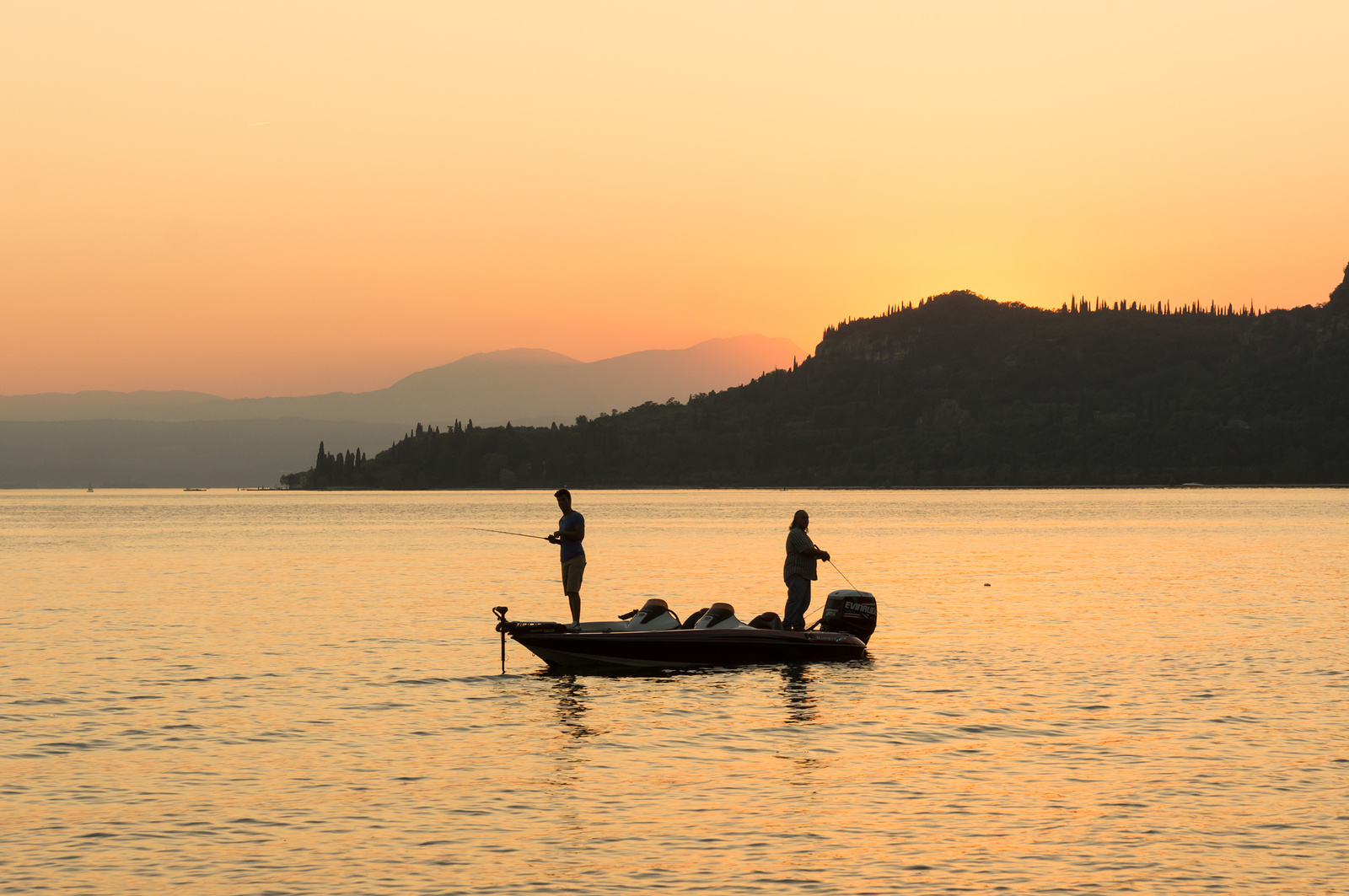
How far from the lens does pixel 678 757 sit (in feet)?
63.7

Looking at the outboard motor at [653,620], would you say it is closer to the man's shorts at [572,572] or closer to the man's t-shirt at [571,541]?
the man's shorts at [572,572]

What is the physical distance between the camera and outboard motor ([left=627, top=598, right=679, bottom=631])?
29.1 metres

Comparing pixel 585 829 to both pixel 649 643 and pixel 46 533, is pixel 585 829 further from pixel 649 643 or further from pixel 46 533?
pixel 46 533

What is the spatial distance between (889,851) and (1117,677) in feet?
49.5

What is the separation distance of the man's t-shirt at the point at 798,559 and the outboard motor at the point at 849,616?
1463mm

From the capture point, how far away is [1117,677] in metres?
27.6

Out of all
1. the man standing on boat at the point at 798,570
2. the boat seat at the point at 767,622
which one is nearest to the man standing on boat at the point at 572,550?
the boat seat at the point at 767,622

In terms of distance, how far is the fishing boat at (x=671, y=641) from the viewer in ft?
93.4

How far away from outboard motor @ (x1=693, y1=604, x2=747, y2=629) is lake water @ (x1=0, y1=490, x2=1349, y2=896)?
100 centimetres

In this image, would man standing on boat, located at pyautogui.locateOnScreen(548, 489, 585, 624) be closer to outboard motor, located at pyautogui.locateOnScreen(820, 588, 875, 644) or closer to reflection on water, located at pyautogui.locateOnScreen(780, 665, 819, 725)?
reflection on water, located at pyautogui.locateOnScreen(780, 665, 819, 725)

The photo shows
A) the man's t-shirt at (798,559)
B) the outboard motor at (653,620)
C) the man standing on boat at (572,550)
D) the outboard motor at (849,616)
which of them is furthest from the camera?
the outboard motor at (849,616)

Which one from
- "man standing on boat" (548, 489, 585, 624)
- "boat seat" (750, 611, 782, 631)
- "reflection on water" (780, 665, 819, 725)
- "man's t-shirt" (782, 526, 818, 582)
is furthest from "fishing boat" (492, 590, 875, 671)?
"man's t-shirt" (782, 526, 818, 582)

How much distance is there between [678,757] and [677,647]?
9.35m

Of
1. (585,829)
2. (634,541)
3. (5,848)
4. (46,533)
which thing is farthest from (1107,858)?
(46,533)
